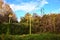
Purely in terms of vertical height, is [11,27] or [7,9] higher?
[7,9]

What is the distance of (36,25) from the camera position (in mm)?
16234

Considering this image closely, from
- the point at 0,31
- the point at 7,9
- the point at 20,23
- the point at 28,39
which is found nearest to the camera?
the point at 28,39

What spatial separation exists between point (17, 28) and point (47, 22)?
250 cm

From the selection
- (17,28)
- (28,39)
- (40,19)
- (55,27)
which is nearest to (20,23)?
(17,28)

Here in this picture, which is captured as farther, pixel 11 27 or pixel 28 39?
pixel 11 27

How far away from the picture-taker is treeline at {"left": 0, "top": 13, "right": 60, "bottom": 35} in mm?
15812

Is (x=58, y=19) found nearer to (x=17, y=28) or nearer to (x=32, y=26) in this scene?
(x=32, y=26)

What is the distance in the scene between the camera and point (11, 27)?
52.5ft

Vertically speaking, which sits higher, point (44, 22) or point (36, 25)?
point (44, 22)

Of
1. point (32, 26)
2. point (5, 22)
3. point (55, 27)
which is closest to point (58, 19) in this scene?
point (55, 27)

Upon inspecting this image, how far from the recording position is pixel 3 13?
1756 centimetres

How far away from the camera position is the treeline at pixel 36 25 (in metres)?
15.8

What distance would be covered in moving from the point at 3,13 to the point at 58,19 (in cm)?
489

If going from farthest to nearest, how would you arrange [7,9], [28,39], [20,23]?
[7,9] < [20,23] < [28,39]
